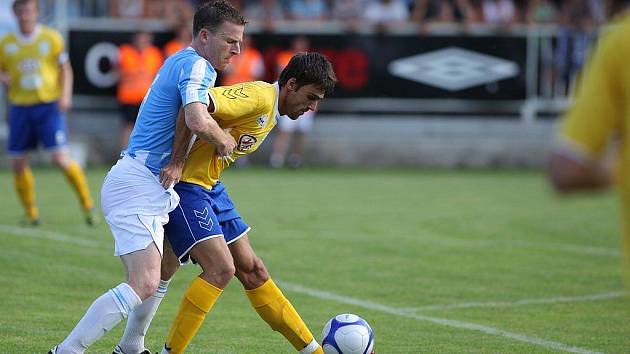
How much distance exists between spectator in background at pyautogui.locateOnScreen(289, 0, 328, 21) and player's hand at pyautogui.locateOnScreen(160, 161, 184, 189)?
53.0ft

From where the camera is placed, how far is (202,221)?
561 cm

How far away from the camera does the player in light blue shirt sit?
5262mm

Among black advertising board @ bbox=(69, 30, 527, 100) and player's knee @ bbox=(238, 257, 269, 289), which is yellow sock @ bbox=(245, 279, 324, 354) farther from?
black advertising board @ bbox=(69, 30, 527, 100)

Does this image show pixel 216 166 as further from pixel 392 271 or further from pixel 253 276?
pixel 392 271

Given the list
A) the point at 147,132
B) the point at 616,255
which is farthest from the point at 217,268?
the point at 616,255

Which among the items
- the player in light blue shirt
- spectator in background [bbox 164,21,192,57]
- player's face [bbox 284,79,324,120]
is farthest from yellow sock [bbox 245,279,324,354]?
spectator in background [bbox 164,21,192,57]

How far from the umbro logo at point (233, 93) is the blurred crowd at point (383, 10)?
14804mm

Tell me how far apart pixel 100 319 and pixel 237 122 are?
1272 millimetres

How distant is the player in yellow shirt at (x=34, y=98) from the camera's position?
1170cm

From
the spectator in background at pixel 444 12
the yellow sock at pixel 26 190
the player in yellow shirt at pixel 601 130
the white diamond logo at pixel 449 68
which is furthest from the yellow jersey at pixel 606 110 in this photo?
the spectator in background at pixel 444 12

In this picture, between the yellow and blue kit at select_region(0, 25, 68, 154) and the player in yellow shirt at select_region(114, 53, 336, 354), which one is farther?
the yellow and blue kit at select_region(0, 25, 68, 154)

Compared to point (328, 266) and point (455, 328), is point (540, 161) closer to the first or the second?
point (328, 266)

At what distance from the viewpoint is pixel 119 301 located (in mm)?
5270

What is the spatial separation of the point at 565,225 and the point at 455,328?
6052 millimetres
